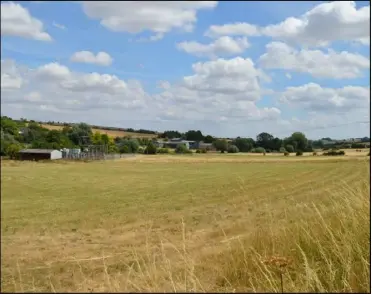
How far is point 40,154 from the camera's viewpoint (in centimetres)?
222

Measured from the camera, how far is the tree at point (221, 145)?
302 cm

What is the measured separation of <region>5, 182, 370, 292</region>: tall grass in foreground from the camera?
7.80 ft

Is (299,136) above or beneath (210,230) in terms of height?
above

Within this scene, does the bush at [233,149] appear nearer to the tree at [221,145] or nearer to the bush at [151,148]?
the tree at [221,145]

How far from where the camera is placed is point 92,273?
2.40 metres

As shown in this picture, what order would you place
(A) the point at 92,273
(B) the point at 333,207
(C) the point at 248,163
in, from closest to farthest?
(A) the point at 92,273 → (C) the point at 248,163 → (B) the point at 333,207

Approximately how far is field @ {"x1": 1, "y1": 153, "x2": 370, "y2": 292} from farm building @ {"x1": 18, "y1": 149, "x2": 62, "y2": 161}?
37mm

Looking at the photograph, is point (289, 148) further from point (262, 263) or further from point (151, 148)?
point (151, 148)

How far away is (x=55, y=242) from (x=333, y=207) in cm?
323

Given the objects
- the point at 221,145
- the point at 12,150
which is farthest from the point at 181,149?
the point at 12,150

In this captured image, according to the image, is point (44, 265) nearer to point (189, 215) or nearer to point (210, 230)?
point (189, 215)

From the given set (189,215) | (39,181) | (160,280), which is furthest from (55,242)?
(189,215)

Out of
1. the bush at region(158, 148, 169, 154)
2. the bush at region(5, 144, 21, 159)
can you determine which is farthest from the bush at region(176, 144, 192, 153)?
the bush at region(5, 144, 21, 159)

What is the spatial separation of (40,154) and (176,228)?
116 centimetres
